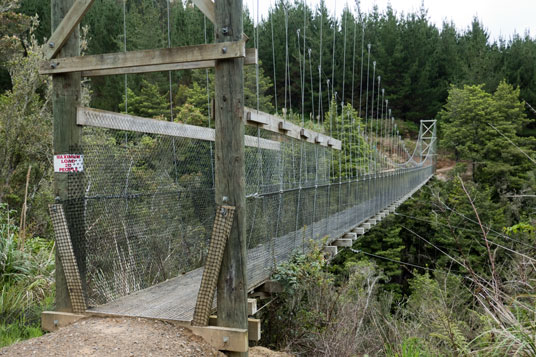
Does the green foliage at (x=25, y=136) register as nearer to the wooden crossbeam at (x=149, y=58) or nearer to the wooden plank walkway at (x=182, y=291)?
the wooden plank walkway at (x=182, y=291)

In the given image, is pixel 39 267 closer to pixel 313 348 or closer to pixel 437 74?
pixel 313 348

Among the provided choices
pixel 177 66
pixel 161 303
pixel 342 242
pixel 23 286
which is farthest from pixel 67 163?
pixel 342 242

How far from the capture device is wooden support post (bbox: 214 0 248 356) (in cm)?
300

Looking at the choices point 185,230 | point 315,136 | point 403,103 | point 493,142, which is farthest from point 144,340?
point 403,103

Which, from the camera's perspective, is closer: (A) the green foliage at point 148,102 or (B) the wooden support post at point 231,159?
(B) the wooden support post at point 231,159

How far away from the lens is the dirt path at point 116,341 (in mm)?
2617

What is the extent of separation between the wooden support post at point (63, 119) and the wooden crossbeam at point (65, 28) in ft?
0.19

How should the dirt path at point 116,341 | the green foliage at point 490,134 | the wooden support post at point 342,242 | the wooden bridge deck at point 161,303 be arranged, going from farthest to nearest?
the green foliage at point 490,134
the wooden support post at point 342,242
the wooden bridge deck at point 161,303
the dirt path at point 116,341

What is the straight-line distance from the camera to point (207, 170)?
17.6ft

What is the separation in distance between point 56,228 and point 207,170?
230 cm

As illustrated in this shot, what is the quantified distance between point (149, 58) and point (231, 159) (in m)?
0.79

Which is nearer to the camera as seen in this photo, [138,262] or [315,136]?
[138,262]

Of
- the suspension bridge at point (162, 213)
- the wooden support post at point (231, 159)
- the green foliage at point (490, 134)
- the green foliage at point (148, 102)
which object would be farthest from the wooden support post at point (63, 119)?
the green foliage at point (490, 134)

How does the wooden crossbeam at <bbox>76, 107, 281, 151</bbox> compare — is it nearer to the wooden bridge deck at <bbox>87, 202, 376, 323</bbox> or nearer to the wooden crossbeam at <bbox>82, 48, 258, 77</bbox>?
the wooden crossbeam at <bbox>82, 48, 258, 77</bbox>
